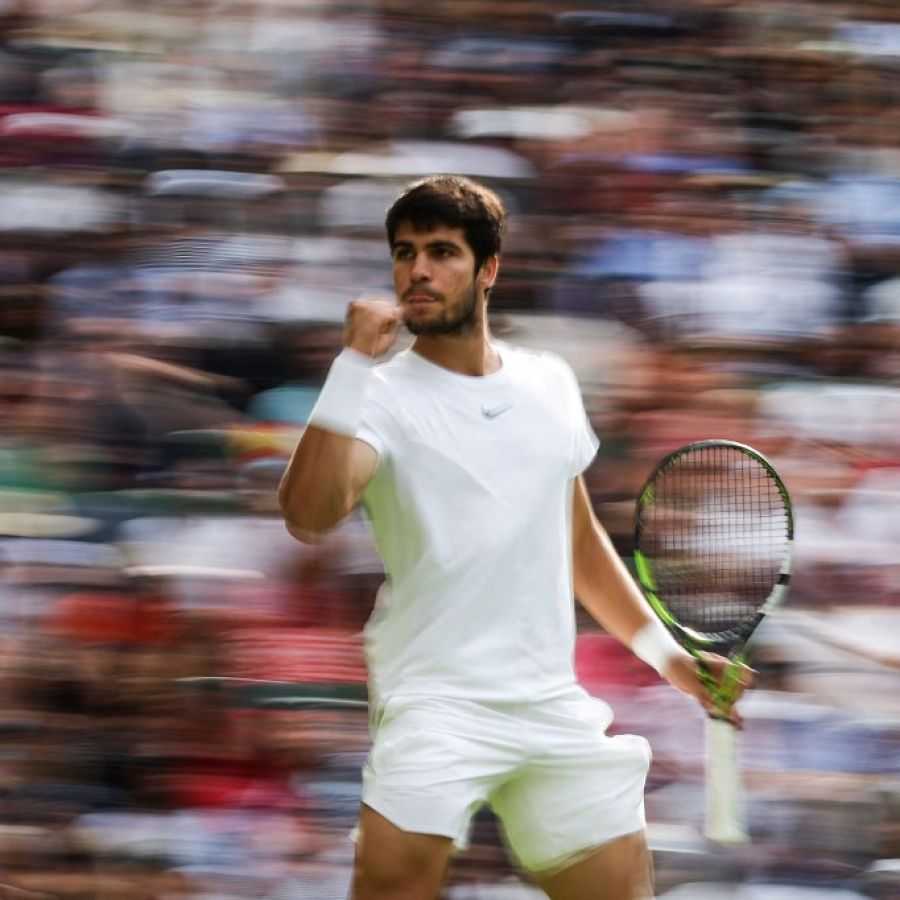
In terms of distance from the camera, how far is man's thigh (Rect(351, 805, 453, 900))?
256 cm

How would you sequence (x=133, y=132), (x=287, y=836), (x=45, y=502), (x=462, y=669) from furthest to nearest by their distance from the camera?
(x=133, y=132) < (x=45, y=502) < (x=287, y=836) < (x=462, y=669)

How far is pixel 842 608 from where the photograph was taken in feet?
13.8

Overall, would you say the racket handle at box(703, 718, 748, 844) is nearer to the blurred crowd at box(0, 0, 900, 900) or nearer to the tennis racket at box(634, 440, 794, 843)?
the tennis racket at box(634, 440, 794, 843)

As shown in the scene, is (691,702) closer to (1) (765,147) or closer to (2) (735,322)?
(2) (735,322)

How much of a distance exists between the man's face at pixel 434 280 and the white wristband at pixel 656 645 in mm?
594

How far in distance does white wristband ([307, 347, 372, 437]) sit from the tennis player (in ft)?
0.07

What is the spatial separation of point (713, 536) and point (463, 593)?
117 centimetres

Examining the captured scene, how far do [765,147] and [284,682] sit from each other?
186 centimetres

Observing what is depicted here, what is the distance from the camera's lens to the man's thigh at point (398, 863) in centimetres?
256

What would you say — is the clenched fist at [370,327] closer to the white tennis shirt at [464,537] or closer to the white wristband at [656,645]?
the white tennis shirt at [464,537]

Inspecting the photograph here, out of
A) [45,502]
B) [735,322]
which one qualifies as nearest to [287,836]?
[45,502]

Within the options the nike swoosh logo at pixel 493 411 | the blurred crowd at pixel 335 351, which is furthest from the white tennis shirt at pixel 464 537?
the blurred crowd at pixel 335 351

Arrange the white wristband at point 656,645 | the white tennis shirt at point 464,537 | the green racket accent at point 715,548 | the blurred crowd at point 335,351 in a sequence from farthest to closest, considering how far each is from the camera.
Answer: the blurred crowd at point 335,351
the green racket accent at point 715,548
the white wristband at point 656,645
the white tennis shirt at point 464,537

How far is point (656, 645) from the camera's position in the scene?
2934mm
